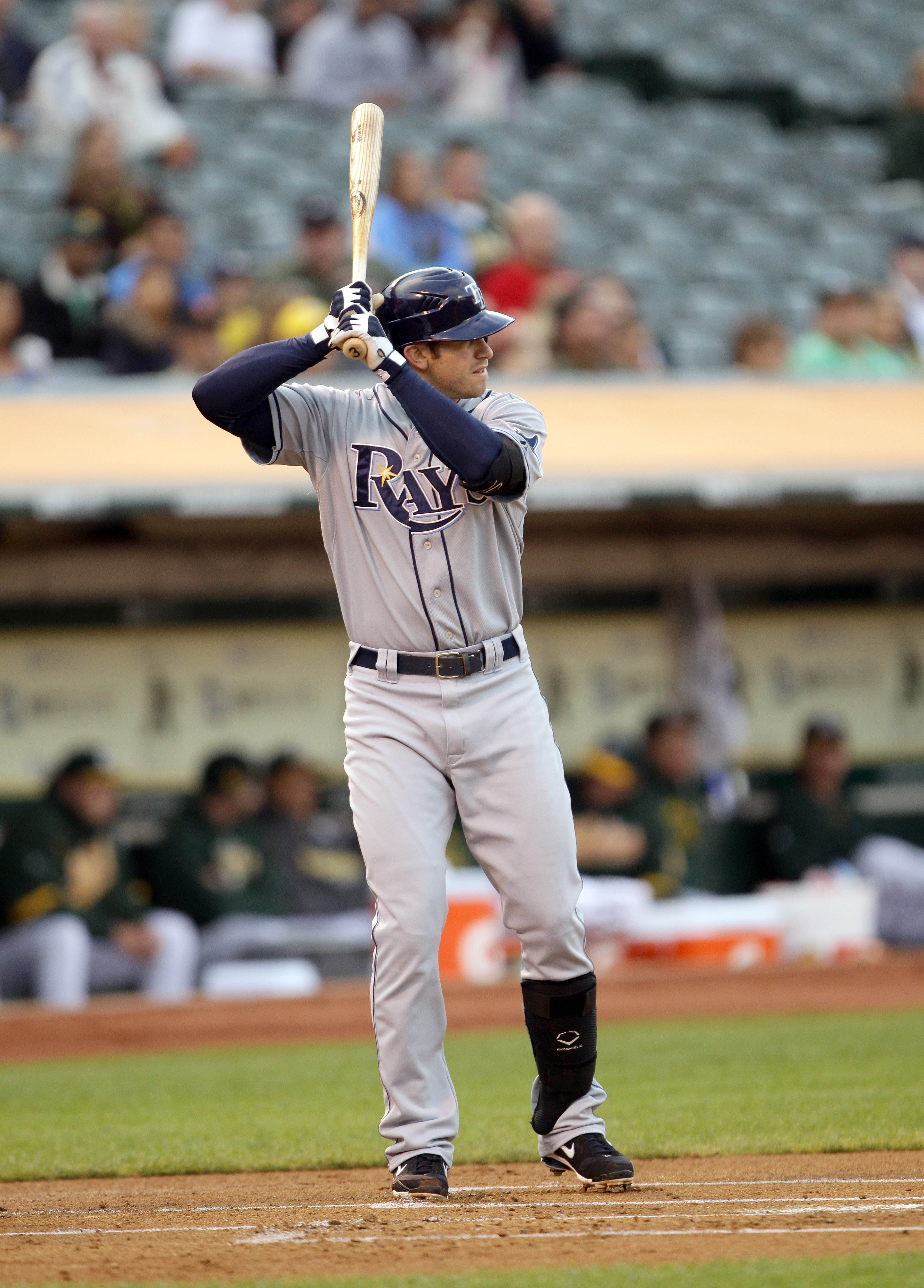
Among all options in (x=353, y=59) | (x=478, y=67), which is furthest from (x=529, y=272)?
(x=478, y=67)

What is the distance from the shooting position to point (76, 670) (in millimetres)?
8391

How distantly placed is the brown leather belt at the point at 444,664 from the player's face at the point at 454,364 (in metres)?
0.51

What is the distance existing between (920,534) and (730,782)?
1.65 metres

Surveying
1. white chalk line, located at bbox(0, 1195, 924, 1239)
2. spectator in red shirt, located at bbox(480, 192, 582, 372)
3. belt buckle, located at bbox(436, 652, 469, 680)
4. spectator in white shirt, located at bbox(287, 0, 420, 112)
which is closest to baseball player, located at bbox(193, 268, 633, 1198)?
belt buckle, located at bbox(436, 652, 469, 680)

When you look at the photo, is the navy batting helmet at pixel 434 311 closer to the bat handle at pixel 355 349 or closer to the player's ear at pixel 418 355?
the player's ear at pixel 418 355

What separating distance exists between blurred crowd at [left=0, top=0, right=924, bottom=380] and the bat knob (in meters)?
4.43

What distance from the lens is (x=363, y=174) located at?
382 centimetres

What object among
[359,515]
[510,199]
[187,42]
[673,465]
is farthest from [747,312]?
[359,515]

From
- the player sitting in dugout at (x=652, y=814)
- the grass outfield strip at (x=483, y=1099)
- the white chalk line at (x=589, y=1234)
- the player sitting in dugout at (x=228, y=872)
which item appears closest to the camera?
the white chalk line at (x=589, y=1234)

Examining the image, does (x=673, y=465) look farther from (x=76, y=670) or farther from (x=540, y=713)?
(x=540, y=713)

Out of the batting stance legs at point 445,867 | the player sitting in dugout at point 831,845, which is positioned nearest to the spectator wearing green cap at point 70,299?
the player sitting in dugout at point 831,845

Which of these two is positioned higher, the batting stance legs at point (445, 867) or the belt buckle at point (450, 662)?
the belt buckle at point (450, 662)

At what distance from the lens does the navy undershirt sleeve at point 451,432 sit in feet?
11.0

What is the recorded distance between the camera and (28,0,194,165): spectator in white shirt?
995cm
